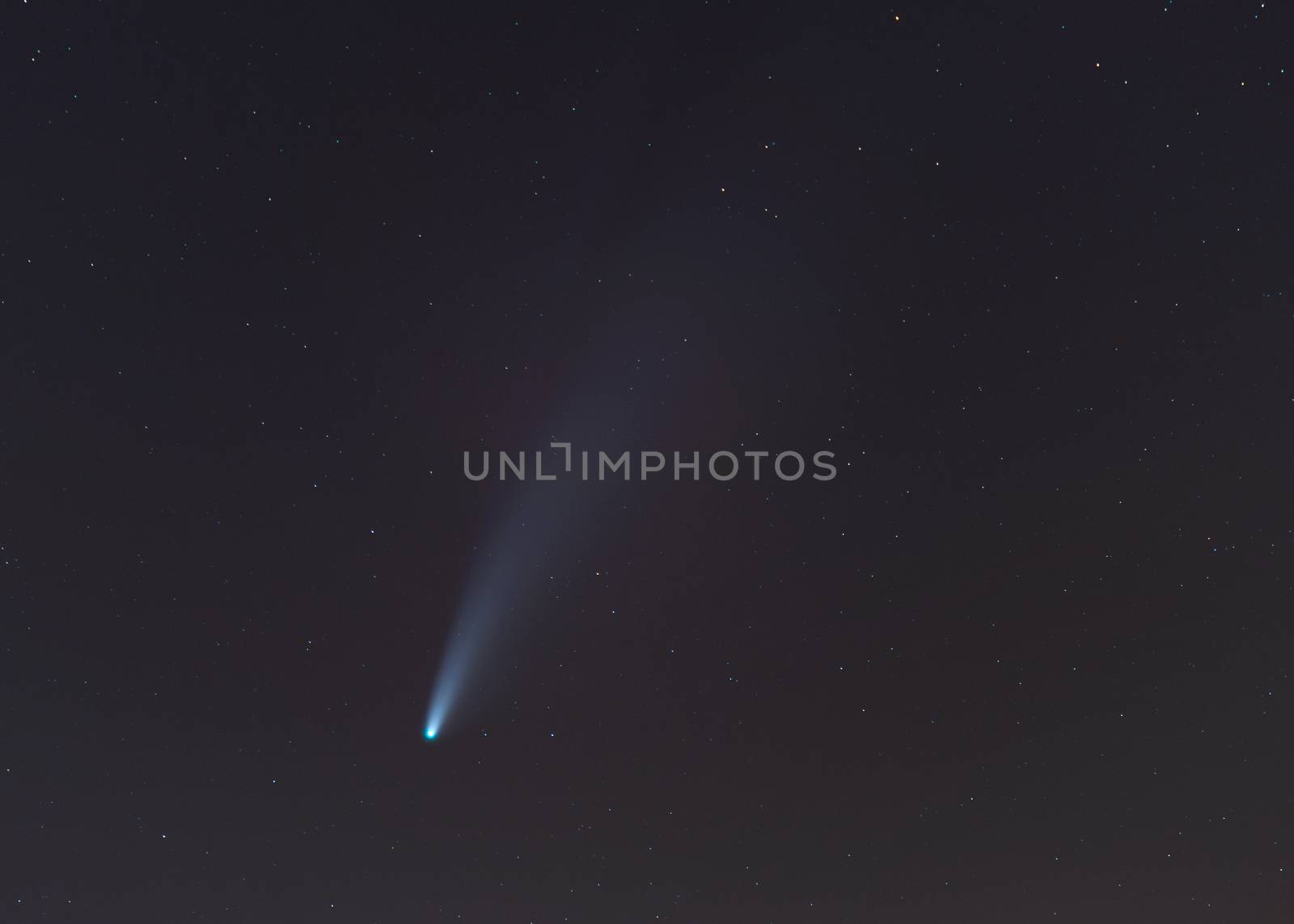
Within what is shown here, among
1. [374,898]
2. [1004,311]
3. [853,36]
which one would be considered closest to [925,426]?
[1004,311]

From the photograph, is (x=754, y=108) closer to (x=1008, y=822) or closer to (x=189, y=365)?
(x=189, y=365)

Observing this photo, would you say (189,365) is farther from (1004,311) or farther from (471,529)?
(1004,311)

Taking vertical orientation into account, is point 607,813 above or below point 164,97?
below

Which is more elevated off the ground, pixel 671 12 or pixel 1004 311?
pixel 671 12

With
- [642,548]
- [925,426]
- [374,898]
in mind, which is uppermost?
[925,426]

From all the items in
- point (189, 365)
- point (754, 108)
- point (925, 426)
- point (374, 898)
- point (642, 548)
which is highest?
point (754, 108)

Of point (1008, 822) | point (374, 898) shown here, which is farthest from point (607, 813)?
point (1008, 822)
